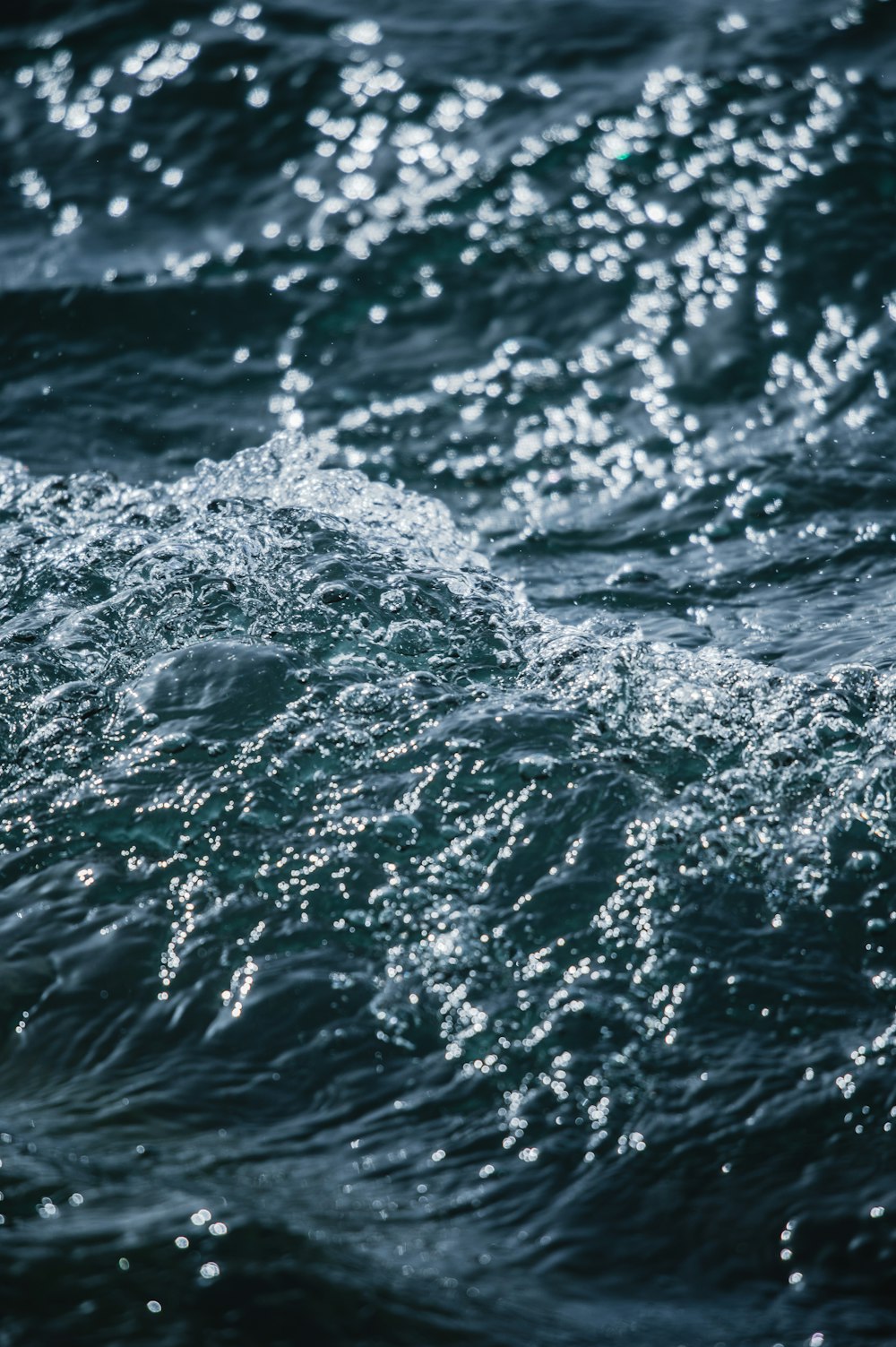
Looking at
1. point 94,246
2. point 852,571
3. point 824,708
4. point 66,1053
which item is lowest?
point 852,571

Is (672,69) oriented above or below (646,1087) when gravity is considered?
above

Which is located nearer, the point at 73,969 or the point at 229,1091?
the point at 229,1091

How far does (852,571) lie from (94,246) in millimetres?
3236

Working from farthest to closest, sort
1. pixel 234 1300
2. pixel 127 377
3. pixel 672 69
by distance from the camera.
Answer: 1. pixel 672 69
2. pixel 127 377
3. pixel 234 1300

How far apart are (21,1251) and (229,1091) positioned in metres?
0.39

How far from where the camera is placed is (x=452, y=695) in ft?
8.72

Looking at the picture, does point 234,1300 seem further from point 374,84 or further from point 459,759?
point 374,84

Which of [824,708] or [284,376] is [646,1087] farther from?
[284,376]

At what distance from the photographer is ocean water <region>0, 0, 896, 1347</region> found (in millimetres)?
1736

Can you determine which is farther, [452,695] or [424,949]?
[452,695]

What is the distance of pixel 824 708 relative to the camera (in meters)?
2.58

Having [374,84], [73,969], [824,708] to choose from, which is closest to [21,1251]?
[73,969]

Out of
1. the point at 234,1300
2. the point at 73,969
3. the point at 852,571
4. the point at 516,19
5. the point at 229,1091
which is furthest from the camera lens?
the point at 516,19

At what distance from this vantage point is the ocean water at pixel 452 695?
1.74 metres
